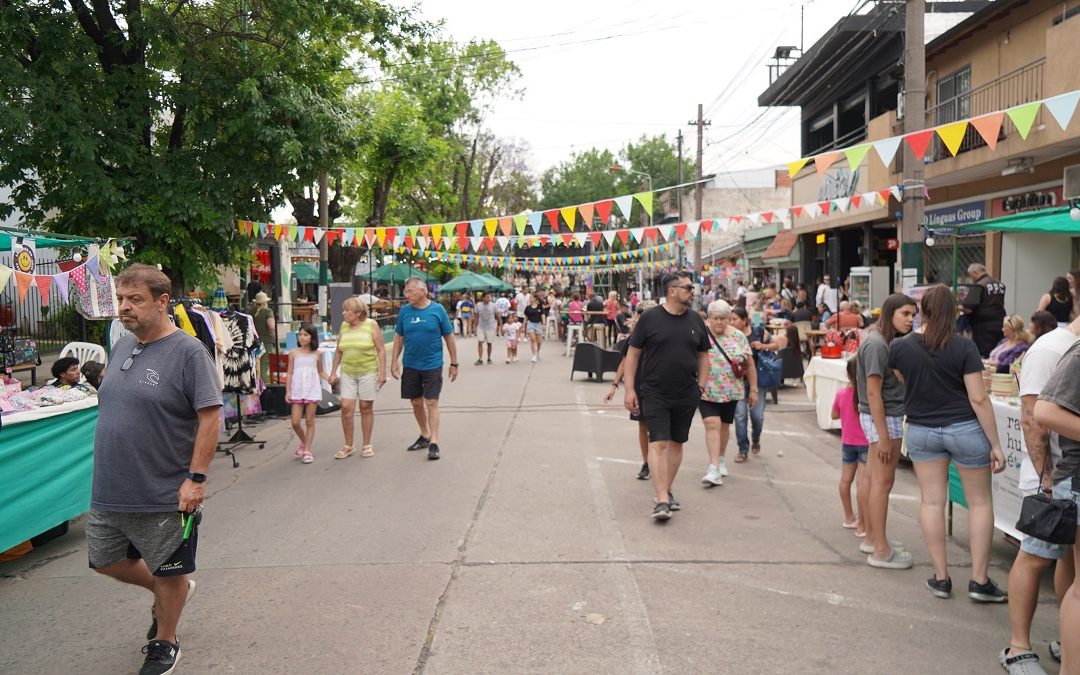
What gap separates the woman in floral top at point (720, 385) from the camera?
293 inches

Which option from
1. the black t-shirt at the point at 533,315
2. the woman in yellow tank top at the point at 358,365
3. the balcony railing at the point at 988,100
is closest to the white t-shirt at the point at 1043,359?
the woman in yellow tank top at the point at 358,365

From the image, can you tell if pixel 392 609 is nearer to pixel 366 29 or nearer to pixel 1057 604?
pixel 1057 604

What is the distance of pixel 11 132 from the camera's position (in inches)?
376

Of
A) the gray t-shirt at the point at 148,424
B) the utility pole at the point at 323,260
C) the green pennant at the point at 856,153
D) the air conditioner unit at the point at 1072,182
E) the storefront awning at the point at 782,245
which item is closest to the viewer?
the gray t-shirt at the point at 148,424

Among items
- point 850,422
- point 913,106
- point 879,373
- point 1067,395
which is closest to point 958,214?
point 913,106

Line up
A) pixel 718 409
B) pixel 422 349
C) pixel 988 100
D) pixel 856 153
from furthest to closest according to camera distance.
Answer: pixel 988 100, pixel 422 349, pixel 856 153, pixel 718 409

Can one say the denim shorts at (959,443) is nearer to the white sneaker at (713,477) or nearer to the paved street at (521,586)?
the paved street at (521,586)

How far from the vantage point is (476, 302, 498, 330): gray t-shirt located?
61.4ft

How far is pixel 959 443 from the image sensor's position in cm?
458

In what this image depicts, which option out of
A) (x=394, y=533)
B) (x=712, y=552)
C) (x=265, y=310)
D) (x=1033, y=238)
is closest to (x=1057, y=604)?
(x=712, y=552)

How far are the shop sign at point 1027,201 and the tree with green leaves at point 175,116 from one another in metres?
12.1

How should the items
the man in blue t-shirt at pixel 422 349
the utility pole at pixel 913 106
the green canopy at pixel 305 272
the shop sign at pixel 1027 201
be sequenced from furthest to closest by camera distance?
the green canopy at pixel 305 272 < the shop sign at pixel 1027 201 < the utility pole at pixel 913 106 < the man in blue t-shirt at pixel 422 349

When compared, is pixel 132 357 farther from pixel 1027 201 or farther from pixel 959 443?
pixel 1027 201

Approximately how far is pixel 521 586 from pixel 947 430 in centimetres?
256
